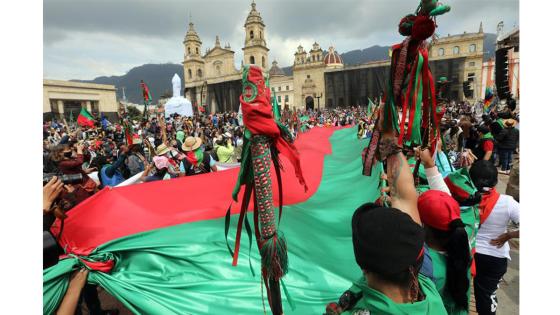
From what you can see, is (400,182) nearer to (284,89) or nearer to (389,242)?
(389,242)

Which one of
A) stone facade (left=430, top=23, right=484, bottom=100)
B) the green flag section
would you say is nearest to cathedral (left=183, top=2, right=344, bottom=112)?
stone facade (left=430, top=23, right=484, bottom=100)

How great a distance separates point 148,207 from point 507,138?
8435 millimetres

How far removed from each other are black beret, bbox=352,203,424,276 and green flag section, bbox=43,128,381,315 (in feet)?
3.61

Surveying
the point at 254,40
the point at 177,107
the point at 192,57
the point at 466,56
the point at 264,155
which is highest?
the point at 254,40

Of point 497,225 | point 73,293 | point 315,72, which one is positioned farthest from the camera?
point 315,72

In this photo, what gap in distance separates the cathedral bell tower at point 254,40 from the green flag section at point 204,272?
59.2 metres

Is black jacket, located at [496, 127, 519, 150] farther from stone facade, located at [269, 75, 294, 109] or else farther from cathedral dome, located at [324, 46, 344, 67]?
cathedral dome, located at [324, 46, 344, 67]

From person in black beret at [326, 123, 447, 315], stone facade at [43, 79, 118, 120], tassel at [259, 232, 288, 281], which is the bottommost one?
tassel at [259, 232, 288, 281]

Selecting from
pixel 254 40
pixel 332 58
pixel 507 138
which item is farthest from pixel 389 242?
pixel 332 58

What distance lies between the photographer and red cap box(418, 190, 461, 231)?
1840 mm

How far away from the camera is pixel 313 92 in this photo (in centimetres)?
5322

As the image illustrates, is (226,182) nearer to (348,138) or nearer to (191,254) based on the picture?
(191,254)

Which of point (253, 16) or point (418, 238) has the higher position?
point (253, 16)

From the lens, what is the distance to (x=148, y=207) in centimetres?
340
